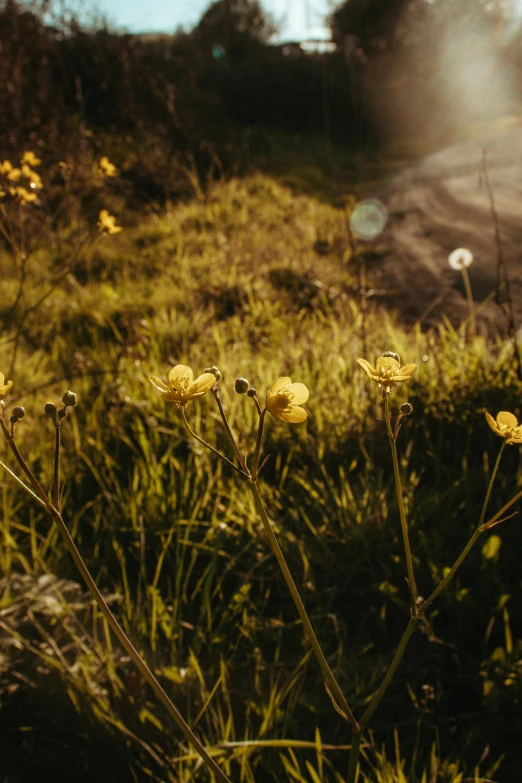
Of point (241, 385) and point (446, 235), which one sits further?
point (446, 235)

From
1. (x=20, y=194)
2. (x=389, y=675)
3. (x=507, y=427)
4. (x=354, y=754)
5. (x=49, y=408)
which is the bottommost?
(x=354, y=754)

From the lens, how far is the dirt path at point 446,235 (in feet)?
11.3

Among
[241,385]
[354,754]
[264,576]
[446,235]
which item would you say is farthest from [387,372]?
[446,235]

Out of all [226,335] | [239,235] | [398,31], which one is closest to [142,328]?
[226,335]

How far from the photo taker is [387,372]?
876 millimetres

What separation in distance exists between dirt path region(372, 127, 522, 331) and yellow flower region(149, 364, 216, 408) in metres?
1.26

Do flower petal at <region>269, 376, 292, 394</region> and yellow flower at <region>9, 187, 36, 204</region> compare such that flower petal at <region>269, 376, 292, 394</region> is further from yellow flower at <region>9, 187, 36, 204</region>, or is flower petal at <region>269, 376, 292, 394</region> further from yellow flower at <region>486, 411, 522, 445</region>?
yellow flower at <region>9, 187, 36, 204</region>

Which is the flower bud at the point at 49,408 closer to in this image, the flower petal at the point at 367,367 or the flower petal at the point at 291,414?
the flower petal at the point at 291,414

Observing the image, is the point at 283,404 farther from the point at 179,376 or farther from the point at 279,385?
the point at 179,376

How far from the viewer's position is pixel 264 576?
1.64 m

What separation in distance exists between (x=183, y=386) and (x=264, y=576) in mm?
929

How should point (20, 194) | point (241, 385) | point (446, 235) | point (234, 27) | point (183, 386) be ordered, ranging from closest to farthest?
point (241, 385)
point (183, 386)
point (20, 194)
point (446, 235)
point (234, 27)

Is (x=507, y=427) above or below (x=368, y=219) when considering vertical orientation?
below

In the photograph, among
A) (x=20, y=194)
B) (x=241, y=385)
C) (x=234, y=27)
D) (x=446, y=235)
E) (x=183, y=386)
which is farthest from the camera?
(x=234, y=27)
